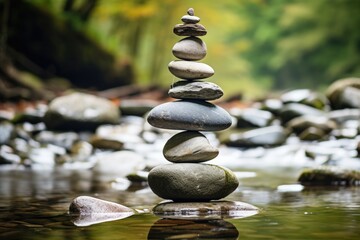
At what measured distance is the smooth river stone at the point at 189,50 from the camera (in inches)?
238

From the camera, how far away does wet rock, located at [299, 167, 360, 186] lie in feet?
27.0

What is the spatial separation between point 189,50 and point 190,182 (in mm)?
1228

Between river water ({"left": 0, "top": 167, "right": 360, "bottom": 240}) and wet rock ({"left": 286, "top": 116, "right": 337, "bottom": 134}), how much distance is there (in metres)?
4.49

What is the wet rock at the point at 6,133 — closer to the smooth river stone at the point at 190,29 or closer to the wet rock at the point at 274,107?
the wet rock at the point at 274,107

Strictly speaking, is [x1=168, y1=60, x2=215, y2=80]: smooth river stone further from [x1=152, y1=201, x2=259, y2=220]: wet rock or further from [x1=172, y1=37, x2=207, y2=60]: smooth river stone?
[x1=152, y1=201, x2=259, y2=220]: wet rock

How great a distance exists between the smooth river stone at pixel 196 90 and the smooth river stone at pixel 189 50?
25cm

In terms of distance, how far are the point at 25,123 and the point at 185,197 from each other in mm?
10388

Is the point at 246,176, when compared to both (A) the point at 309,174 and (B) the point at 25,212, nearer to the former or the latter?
(A) the point at 309,174

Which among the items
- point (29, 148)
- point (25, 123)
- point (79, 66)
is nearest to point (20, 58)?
point (79, 66)

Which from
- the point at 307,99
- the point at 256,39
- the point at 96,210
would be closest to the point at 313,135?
the point at 307,99

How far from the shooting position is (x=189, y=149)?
5.87 metres

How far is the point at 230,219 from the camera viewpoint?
5.23 metres

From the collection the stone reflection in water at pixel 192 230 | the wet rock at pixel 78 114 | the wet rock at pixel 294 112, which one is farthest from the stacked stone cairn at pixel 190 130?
the wet rock at pixel 78 114

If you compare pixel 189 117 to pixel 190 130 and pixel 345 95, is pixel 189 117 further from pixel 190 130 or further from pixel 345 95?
pixel 345 95
